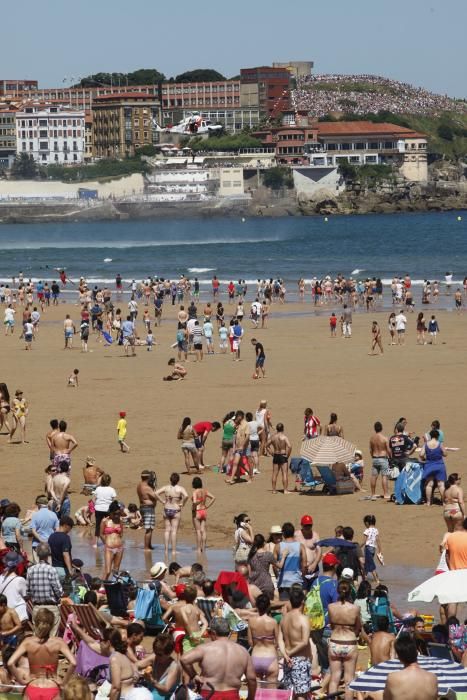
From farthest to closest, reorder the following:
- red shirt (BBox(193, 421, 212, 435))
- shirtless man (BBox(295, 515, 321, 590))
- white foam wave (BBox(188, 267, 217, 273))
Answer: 1. white foam wave (BBox(188, 267, 217, 273))
2. red shirt (BBox(193, 421, 212, 435))
3. shirtless man (BBox(295, 515, 321, 590))

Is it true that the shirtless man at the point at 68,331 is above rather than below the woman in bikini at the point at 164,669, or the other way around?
above

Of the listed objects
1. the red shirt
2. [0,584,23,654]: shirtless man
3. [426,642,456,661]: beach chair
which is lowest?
[426,642,456,661]: beach chair

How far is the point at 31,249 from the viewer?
10881cm

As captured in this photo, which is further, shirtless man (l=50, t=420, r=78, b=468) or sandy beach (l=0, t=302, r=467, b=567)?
shirtless man (l=50, t=420, r=78, b=468)

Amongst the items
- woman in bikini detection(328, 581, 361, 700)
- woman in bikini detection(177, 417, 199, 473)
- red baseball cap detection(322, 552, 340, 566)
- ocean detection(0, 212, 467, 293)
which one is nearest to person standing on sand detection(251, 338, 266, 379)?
woman in bikini detection(177, 417, 199, 473)

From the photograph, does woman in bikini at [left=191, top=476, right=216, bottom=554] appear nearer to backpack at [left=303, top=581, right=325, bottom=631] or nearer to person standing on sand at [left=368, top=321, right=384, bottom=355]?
backpack at [left=303, top=581, right=325, bottom=631]

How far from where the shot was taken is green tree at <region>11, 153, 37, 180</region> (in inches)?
7574

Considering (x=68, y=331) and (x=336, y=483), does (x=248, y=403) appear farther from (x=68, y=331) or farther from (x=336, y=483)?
(x=68, y=331)

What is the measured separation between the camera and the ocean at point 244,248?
236ft

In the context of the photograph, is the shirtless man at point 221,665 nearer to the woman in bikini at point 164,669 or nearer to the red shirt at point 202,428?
the woman in bikini at point 164,669

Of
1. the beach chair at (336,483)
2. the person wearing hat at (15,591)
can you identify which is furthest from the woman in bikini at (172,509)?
the person wearing hat at (15,591)

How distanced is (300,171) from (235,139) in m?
15.2

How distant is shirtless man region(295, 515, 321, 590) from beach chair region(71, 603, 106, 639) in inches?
88.4

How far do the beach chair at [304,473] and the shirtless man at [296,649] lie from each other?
8.07 m
